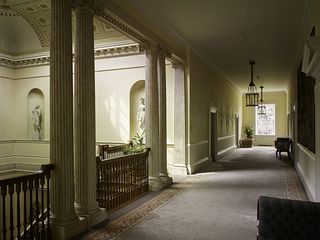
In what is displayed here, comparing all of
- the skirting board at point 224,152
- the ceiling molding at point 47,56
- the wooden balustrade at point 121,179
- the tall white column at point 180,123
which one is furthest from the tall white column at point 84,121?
the skirting board at point 224,152

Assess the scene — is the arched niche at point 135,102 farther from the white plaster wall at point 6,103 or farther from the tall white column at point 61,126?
the tall white column at point 61,126

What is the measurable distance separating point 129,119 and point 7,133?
5.46 meters

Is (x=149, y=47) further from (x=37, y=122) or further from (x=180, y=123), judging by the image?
(x=37, y=122)

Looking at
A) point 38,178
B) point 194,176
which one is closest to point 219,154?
point 194,176

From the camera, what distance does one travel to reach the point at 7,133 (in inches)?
463

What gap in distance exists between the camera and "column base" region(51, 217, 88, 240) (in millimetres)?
4020

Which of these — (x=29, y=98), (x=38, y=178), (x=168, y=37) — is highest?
(x=168, y=37)

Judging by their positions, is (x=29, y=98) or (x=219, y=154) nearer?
(x=29, y=98)

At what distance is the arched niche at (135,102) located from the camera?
33.6 ft

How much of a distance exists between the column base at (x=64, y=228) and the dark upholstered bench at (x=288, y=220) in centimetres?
262

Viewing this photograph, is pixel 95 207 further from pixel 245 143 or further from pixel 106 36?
pixel 245 143

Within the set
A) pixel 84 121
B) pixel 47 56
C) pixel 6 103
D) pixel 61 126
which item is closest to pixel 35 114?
pixel 6 103

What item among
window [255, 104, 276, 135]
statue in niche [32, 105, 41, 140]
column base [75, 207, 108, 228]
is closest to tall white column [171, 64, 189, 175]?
column base [75, 207, 108, 228]

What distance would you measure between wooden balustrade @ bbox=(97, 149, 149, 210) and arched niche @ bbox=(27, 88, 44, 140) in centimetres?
642
